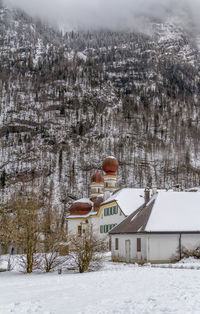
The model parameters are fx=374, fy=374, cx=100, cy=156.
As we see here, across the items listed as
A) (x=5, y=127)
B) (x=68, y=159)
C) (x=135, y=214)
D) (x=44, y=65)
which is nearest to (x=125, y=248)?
(x=135, y=214)

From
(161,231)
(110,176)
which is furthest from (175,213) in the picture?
(110,176)

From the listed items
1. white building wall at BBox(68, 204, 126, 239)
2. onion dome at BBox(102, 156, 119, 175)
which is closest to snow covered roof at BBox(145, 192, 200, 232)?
white building wall at BBox(68, 204, 126, 239)

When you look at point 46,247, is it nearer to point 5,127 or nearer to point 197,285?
point 197,285

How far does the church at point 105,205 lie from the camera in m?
43.5

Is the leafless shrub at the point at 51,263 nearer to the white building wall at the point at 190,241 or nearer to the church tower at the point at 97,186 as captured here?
the white building wall at the point at 190,241

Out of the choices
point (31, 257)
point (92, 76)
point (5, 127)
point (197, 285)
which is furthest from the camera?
point (92, 76)

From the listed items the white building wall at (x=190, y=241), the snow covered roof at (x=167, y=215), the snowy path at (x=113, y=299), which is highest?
the snow covered roof at (x=167, y=215)

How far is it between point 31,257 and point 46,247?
2179 mm

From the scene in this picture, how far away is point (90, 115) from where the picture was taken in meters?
138

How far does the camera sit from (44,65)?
173 m

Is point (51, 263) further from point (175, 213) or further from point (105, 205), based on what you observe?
point (105, 205)

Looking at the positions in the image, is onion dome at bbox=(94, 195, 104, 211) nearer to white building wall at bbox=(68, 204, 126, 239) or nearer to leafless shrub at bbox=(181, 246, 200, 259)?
white building wall at bbox=(68, 204, 126, 239)

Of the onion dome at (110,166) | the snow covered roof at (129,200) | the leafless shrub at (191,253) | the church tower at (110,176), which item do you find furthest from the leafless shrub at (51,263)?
the onion dome at (110,166)

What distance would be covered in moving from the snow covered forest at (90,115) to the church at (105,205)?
2401 cm
